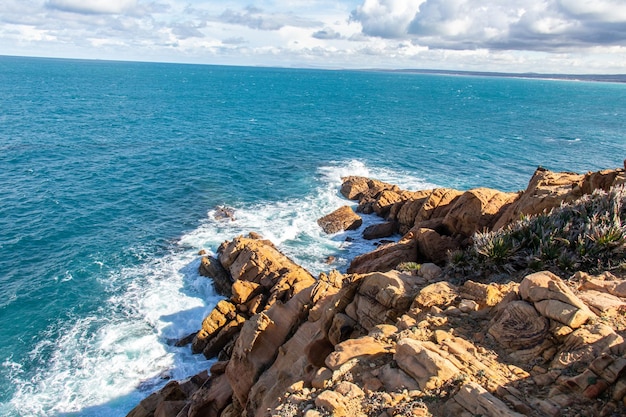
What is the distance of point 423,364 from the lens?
10.1m

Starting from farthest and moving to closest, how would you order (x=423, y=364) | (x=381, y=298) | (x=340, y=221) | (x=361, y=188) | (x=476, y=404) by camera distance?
(x=361, y=188) < (x=340, y=221) < (x=381, y=298) < (x=423, y=364) < (x=476, y=404)

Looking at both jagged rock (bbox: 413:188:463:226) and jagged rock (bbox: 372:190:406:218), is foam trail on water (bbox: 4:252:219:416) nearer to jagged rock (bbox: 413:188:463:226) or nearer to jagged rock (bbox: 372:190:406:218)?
jagged rock (bbox: 413:188:463:226)

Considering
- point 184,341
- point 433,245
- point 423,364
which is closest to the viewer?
point 423,364

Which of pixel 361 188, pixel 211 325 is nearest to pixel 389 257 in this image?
pixel 211 325

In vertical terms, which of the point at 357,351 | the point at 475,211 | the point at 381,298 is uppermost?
the point at 357,351

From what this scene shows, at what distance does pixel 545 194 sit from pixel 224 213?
3124 centimetres

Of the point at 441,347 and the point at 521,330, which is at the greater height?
the point at 521,330

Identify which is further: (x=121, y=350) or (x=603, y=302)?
(x=121, y=350)

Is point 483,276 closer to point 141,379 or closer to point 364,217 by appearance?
point 141,379

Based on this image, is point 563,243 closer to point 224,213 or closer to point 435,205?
point 435,205

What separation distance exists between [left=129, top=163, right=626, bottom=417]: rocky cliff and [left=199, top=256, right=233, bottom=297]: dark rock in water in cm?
696

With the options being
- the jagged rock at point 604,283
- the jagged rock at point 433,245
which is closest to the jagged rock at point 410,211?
the jagged rock at point 433,245

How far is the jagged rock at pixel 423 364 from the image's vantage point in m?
9.69

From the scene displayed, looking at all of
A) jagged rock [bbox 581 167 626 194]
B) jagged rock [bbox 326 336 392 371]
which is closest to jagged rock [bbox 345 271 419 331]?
jagged rock [bbox 326 336 392 371]
